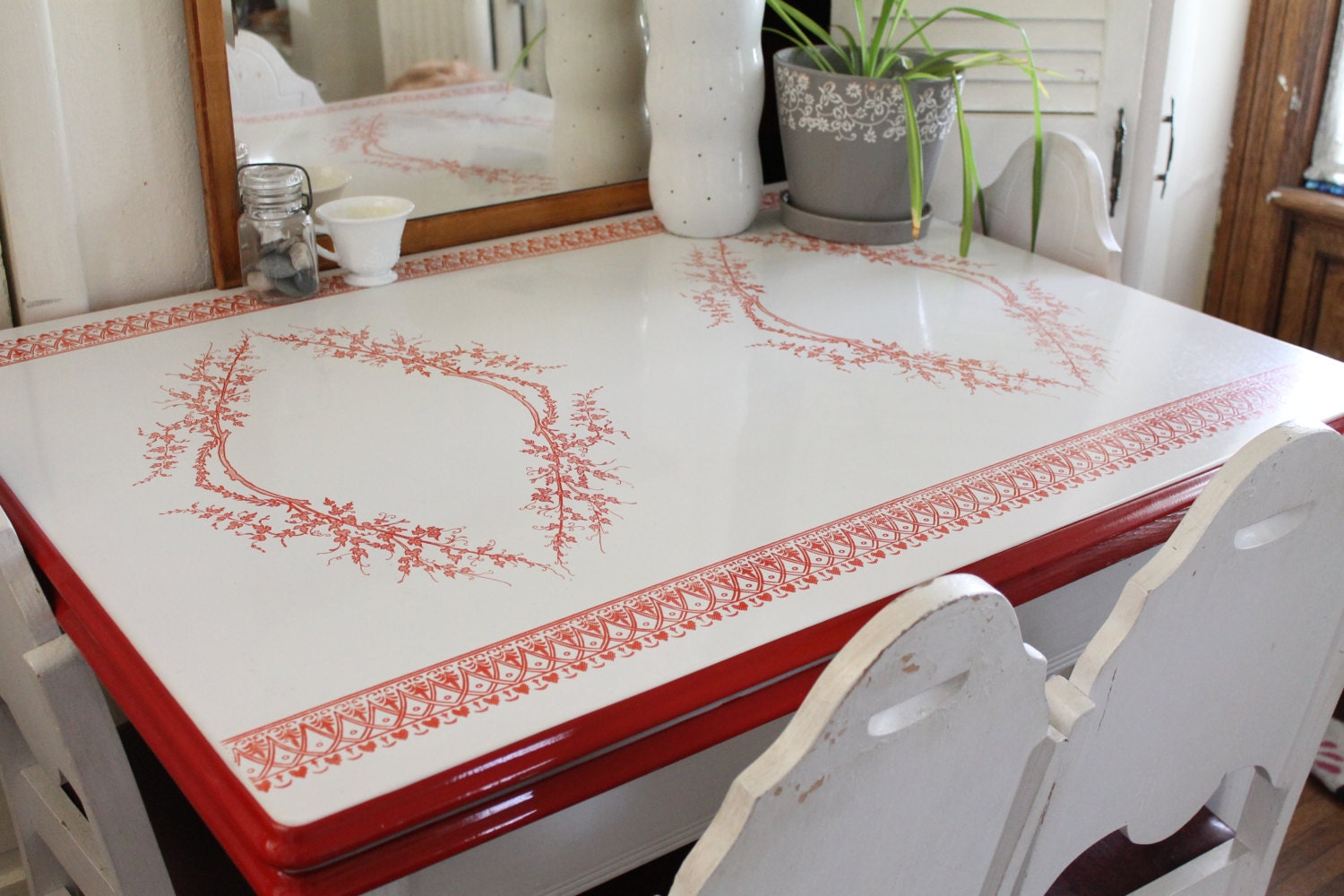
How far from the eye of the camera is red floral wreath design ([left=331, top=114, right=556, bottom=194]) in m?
1.48

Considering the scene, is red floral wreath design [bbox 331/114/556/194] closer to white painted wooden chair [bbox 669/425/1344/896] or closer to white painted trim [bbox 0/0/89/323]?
white painted trim [bbox 0/0/89/323]

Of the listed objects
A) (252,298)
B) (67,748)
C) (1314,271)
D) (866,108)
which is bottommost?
(67,748)

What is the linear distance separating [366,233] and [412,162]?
0.15 meters

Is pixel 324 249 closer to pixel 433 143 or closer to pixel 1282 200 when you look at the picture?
pixel 433 143

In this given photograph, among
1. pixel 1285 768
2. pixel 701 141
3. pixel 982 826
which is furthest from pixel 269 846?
pixel 701 141

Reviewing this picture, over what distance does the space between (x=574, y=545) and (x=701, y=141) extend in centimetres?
80

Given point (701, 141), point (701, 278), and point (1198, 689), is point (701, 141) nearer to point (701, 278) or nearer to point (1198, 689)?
point (701, 278)

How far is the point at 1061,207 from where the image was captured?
5.38 feet

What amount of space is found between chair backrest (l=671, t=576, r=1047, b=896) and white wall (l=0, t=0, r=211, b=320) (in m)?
1.08

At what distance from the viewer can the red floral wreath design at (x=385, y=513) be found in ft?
3.17

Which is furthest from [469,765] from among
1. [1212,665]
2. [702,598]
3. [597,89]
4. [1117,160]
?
[1117,160]

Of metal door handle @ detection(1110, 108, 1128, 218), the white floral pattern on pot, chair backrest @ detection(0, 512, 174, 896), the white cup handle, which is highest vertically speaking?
the white floral pattern on pot

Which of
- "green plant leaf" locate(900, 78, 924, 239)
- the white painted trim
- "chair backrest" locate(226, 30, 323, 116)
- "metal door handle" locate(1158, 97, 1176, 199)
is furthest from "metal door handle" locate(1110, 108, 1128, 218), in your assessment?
the white painted trim

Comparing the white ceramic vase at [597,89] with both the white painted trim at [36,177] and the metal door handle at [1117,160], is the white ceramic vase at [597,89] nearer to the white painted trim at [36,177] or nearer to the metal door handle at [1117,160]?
the white painted trim at [36,177]
